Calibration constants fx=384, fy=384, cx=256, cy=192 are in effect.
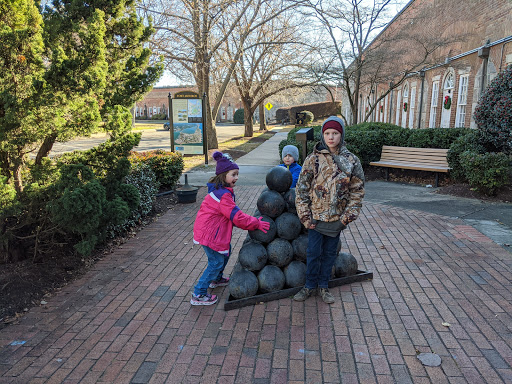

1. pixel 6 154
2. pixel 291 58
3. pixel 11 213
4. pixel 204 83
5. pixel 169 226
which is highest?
pixel 291 58

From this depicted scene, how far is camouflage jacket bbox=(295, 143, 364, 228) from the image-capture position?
3533mm

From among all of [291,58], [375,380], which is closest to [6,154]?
[375,380]

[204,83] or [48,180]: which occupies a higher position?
[204,83]

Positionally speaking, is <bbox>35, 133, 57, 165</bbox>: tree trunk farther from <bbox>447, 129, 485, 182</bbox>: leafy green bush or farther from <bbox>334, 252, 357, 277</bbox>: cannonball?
<bbox>447, 129, 485, 182</bbox>: leafy green bush

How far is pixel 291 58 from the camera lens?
830 inches

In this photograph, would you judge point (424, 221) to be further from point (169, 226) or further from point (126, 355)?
point (126, 355)

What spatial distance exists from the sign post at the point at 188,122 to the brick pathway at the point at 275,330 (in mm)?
Result: 9472

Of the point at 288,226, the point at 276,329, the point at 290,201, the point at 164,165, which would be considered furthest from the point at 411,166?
the point at 276,329

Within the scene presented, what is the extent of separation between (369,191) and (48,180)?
23.9 ft

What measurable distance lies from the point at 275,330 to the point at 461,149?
26.1ft

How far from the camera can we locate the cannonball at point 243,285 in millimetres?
3812

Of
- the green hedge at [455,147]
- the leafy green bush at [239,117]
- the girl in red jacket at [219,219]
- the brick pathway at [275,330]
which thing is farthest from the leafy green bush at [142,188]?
the leafy green bush at [239,117]

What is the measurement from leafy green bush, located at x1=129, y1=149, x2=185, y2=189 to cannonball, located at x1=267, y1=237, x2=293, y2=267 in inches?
209

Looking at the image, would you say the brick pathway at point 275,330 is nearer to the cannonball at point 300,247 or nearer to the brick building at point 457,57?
the cannonball at point 300,247
